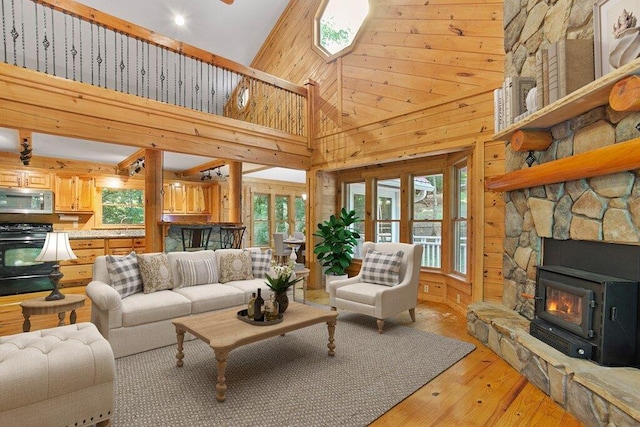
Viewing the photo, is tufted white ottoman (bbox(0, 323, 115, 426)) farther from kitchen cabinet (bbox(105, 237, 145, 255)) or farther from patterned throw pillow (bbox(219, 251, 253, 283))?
kitchen cabinet (bbox(105, 237, 145, 255))

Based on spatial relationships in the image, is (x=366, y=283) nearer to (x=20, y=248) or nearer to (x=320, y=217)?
(x=320, y=217)

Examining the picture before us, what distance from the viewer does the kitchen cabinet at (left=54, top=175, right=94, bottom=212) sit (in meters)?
6.70

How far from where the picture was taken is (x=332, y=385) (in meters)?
2.41

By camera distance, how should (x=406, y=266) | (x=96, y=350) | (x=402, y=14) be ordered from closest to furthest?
(x=96, y=350) → (x=406, y=266) → (x=402, y=14)

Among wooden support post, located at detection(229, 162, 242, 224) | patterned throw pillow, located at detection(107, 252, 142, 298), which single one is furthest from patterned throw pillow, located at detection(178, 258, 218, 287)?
wooden support post, located at detection(229, 162, 242, 224)

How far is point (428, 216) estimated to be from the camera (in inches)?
207

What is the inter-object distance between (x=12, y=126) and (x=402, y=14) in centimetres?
479

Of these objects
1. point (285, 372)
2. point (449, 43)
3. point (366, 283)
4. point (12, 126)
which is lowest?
point (285, 372)

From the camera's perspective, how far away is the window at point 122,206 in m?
7.50

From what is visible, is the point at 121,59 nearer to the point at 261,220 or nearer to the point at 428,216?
the point at 428,216

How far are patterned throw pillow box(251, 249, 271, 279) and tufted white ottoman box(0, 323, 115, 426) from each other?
7.63ft

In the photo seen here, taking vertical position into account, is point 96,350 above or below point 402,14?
below

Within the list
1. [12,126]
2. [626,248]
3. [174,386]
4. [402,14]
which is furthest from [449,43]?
[12,126]

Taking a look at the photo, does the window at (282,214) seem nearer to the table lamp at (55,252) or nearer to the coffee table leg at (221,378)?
the table lamp at (55,252)
